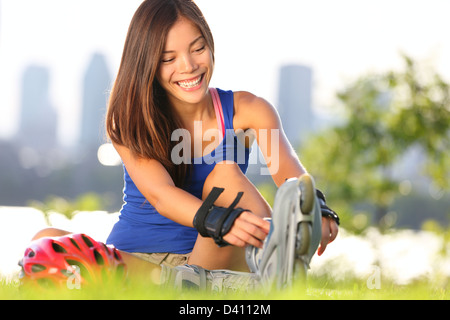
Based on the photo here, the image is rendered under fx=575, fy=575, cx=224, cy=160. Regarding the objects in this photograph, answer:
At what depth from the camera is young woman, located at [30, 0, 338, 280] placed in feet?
7.02

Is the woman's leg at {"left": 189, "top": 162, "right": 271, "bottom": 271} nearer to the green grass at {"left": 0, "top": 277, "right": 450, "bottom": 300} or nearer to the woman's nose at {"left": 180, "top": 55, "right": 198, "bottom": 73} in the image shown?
the green grass at {"left": 0, "top": 277, "right": 450, "bottom": 300}

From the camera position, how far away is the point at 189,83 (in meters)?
2.36

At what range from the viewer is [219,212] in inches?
71.2

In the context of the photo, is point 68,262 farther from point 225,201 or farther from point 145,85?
point 145,85

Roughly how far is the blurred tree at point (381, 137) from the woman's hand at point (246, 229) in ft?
24.6

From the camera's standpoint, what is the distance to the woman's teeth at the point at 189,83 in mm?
2357

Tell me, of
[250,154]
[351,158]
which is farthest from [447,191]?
[250,154]

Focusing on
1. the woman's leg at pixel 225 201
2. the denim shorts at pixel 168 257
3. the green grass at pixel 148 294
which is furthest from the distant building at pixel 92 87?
the green grass at pixel 148 294

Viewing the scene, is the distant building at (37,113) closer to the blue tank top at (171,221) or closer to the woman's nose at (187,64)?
the blue tank top at (171,221)

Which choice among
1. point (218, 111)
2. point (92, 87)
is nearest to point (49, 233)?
point (218, 111)

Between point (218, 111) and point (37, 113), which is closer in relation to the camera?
point (218, 111)

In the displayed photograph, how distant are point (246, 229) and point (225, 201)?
1.05ft
